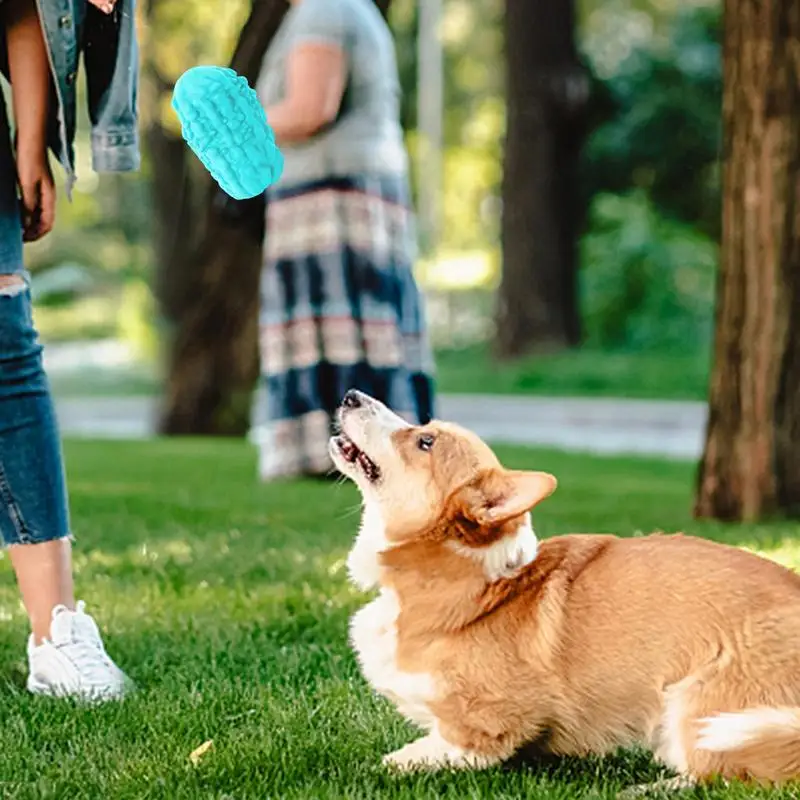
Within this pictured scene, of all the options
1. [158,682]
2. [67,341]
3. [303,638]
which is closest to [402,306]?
[303,638]

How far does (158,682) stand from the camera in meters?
4.37

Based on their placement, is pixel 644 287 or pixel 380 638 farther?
pixel 644 287

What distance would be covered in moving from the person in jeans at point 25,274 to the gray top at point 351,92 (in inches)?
138

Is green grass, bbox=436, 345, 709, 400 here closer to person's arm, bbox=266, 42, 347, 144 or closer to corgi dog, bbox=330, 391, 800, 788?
person's arm, bbox=266, 42, 347, 144

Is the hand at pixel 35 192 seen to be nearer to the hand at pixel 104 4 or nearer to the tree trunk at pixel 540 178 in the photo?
the hand at pixel 104 4

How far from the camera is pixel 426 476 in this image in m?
3.69

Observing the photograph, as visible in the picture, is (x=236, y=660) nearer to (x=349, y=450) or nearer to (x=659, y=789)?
(x=349, y=450)

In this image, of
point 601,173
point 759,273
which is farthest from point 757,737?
point 601,173

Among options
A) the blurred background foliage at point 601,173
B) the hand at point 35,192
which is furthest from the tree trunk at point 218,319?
the hand at point 35,192

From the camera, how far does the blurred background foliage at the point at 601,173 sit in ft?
76.8

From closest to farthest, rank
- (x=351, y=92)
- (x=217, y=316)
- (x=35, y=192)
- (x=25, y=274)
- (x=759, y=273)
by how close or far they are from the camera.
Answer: (x=25, y=274), (x=35, y=192), (x=759, y=273), (x=351, y=92), (x=217, y=316)

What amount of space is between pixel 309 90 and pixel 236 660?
12.7 ft

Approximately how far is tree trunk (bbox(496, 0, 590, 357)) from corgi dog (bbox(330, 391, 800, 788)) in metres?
17.3

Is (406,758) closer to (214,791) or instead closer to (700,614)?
(214,791)
